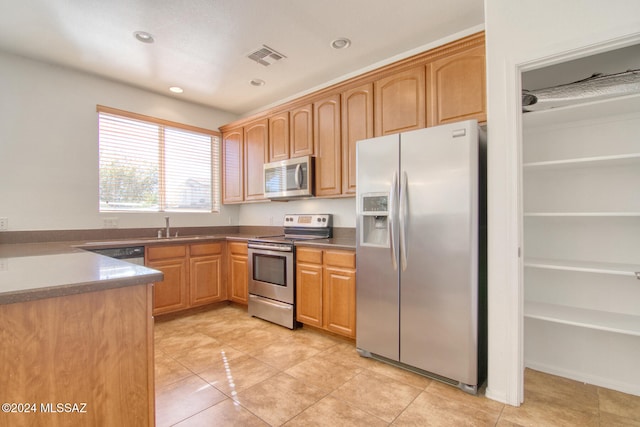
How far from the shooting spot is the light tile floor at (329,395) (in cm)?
177

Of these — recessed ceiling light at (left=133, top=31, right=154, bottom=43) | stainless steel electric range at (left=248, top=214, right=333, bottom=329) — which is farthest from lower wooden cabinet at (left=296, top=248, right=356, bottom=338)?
recessed ceiling light at (left=133, top=31, right=154, bottom=43)

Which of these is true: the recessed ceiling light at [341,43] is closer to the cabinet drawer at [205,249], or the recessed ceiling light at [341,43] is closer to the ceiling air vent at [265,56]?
the ceiling air vent at [265,56]

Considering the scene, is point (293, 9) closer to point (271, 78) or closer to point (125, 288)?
point (271, 78)

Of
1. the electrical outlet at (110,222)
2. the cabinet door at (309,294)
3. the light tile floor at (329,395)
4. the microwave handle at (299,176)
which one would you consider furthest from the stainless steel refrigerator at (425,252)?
the electrical outlet at (110,222)

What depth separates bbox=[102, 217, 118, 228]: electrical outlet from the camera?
350 centimetres

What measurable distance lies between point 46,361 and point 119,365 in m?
0.23

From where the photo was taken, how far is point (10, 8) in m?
2.29

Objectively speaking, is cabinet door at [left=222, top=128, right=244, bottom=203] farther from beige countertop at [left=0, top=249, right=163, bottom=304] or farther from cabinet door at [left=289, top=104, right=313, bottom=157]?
beige countertop at [left=0, top=249, right=163, bottom=304]

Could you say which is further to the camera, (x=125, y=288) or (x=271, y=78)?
(x=271, y=78)

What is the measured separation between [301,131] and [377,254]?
180cm

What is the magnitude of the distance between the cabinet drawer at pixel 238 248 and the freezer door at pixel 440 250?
7.04 feet

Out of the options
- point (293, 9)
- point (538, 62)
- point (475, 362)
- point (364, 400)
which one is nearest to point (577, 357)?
point (475, 362)

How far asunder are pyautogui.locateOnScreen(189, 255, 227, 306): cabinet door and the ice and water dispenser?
220 centimetres

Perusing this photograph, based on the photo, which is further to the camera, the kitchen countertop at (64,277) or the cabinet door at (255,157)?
the cabinet door at (255,157)
